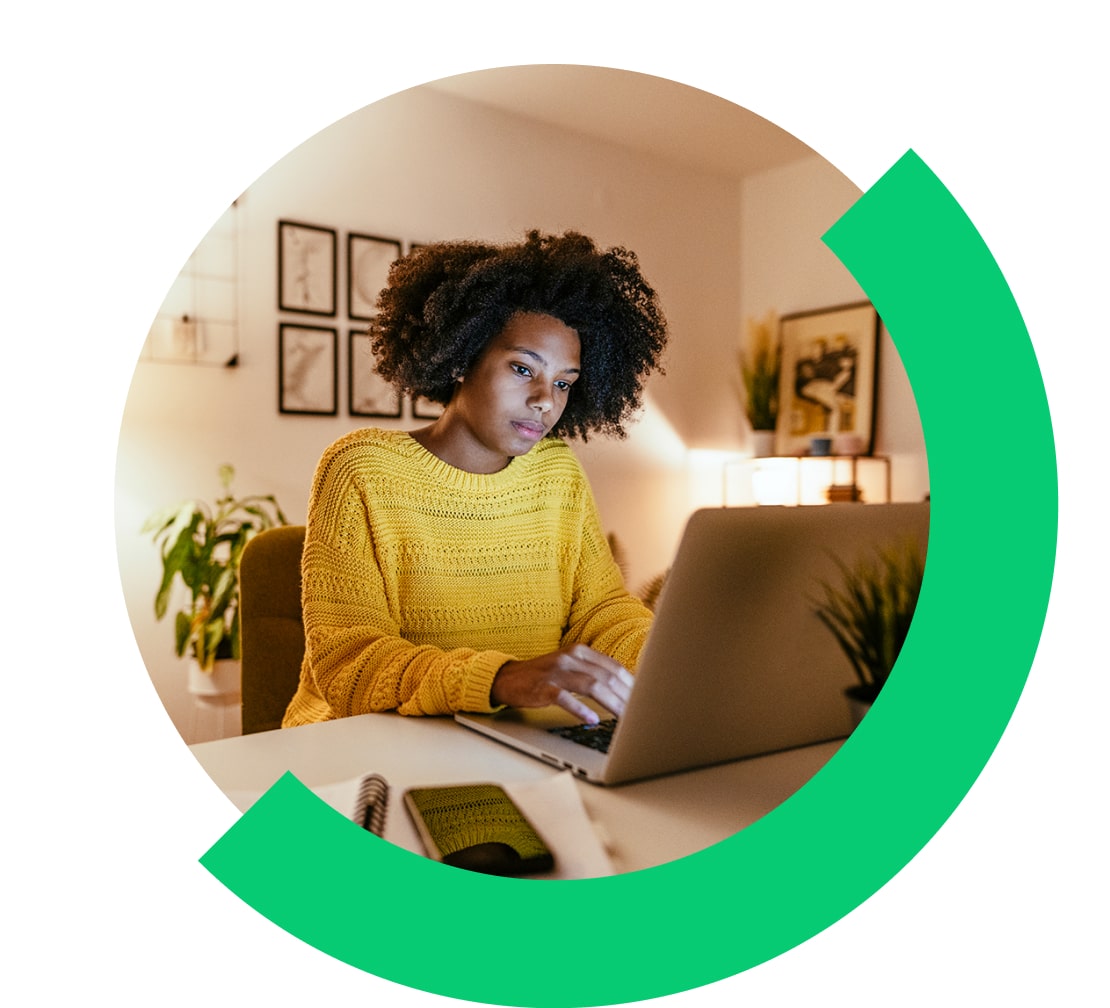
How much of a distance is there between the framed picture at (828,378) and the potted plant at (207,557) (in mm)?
624

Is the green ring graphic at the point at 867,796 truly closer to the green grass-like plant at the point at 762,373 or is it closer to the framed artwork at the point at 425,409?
the green grass-like plant at the point at 762,373

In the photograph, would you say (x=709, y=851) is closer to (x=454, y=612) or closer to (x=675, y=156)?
(x=454, y=612)

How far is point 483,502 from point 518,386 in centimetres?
16

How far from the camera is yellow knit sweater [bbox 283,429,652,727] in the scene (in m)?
1.04

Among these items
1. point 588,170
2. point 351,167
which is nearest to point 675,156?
point 588,170

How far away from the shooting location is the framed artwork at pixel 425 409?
43.1 inches

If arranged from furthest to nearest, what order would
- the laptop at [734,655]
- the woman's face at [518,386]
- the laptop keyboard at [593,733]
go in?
the woman's face at [518,386] → the laptop keyboard at [593,733] → the laptop at [734,655]

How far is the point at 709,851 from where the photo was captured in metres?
0.82

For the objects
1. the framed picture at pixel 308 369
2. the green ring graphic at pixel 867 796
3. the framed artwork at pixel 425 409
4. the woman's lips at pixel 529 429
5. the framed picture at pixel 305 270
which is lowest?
the green ring graphic at pixel 867 796

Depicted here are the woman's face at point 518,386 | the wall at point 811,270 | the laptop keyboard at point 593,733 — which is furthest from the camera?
the wall at point 811,270

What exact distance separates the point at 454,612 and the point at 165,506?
349 millimetres

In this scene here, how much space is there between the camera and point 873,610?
3.13 feet

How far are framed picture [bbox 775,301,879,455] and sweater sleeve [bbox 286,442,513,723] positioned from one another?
1.46 ft

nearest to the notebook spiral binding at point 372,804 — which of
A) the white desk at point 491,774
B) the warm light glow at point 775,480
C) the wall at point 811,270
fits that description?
the white desk at point 491,774
